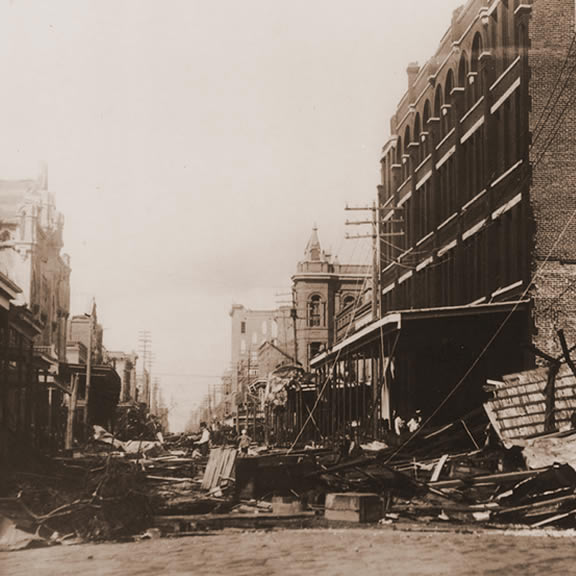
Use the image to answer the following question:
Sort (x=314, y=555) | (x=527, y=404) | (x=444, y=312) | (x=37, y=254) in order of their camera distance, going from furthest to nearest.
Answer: (x=37, y=254) → (x=444, y=312) → (x=527, y=404) → (x=314, y=555)

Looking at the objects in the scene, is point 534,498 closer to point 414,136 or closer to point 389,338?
point 389,338

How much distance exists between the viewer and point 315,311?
8600 cm

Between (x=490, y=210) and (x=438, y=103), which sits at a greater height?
(x=438, y=103)

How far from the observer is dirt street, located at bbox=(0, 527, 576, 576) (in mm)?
10438

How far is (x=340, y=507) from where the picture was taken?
16062 mm

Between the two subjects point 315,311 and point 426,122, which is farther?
point 315,311

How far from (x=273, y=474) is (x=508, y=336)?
387 inches

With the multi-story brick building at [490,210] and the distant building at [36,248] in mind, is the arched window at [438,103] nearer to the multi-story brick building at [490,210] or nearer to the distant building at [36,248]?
the multi-story brick building at [490,210]

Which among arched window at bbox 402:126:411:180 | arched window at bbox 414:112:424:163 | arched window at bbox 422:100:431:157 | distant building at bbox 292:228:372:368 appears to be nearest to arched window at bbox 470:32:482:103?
arched window at bbox 422:100:431:157

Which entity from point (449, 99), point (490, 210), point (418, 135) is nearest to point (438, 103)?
point (449, 99)

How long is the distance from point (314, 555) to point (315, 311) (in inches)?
2936

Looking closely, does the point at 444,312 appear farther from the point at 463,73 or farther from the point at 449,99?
the point at 449,99

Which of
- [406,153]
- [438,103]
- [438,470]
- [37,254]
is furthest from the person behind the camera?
[37,254]

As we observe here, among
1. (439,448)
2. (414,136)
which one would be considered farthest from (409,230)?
(439,448)
